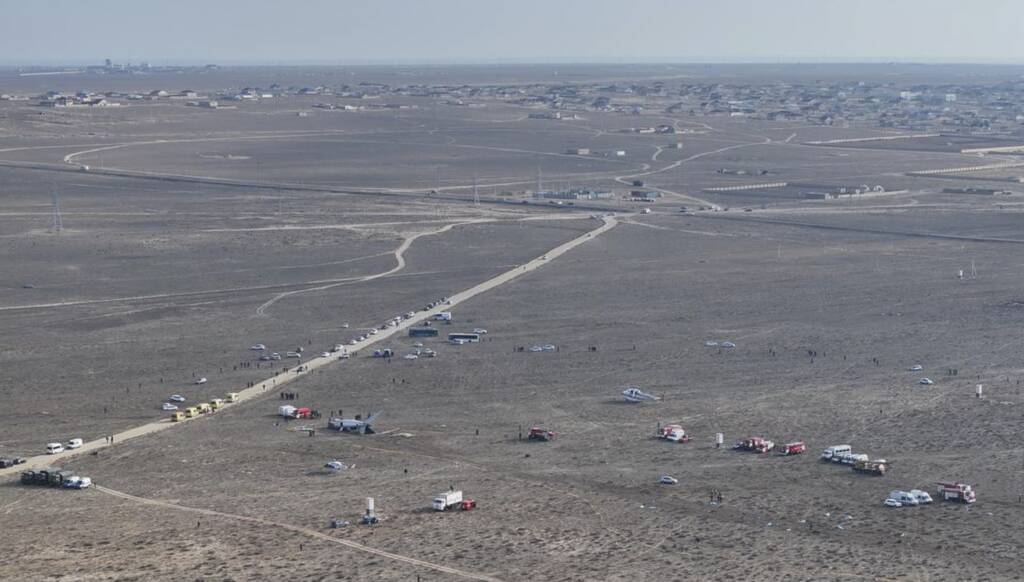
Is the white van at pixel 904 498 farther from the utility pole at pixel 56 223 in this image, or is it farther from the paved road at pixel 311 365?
the utility pole at pixel 56 223

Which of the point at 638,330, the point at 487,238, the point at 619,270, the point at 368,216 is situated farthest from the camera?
the point at 368,216

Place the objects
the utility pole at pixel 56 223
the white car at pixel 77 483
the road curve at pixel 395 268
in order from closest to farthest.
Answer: the white car at pixel 77 483, the road curve at pixel 395 268, the utility pole at pixel 56 223

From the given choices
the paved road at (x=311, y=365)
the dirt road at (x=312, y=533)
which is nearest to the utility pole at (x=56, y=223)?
the paved road at (x=311, y=365)

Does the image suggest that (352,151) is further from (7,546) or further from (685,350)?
(7,546)

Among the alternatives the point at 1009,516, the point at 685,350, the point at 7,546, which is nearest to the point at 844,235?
the point at 685,350

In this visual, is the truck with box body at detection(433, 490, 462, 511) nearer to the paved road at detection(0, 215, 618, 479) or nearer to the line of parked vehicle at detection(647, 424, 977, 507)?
the line of parked vehicle at detection(647, 424, 977, 507)

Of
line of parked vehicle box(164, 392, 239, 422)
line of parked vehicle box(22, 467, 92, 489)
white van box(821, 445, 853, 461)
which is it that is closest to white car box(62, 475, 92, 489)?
line of parked vehicle box(22, 467, 92, 489)
